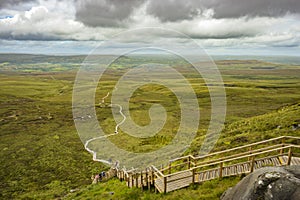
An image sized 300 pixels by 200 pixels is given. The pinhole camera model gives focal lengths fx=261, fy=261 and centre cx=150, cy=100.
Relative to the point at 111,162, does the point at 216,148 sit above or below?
above

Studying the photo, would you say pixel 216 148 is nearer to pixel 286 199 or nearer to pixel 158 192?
pixel 158 192

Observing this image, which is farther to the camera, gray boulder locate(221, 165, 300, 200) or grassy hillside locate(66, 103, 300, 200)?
grassy hillside locate(66, 103, 300, 200)

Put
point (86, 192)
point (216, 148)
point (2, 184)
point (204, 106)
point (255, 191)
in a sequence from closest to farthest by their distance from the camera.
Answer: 1. point (255, 191)
2. point (86, 192)
3. point (216, 148)
4. point (2, 184)
5. point (204, 106)

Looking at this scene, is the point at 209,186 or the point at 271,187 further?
the point at 209,186

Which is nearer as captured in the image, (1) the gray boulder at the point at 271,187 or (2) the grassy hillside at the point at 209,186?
(1) the gray boulder at the point at 271,187

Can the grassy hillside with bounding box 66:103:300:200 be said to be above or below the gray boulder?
below

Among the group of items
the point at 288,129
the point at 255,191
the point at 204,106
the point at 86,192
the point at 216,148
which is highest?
the point at 255,191

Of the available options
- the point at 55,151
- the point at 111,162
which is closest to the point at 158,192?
the point at 111,162

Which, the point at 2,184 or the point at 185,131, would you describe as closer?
the point at 2,184

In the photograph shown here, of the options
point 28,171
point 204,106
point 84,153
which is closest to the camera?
point 28,171

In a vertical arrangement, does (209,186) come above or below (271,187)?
below

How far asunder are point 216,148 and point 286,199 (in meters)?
18.4

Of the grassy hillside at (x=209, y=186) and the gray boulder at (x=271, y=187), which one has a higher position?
the gray boulder at (x=271, y=187)

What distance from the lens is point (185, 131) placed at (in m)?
56.2
